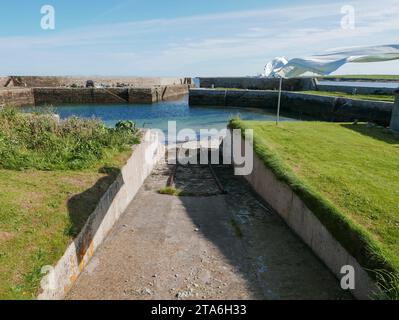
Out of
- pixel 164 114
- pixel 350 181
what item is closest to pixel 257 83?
pixel 164 114

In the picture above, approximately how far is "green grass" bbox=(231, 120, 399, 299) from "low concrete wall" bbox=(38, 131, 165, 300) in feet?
13.1

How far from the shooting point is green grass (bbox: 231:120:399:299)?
510 centimetres

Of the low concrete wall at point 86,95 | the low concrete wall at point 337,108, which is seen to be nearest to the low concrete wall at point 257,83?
the low concrete wall at point 337,108

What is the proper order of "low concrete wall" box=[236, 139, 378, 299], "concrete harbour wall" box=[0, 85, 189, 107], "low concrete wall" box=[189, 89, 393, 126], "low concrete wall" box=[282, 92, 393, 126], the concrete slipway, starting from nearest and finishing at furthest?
1. "low concrete wall" box=[236, 139, 378, 299]
2. the concrete slipway
3. "low concrete wall" box=[282, 92, 393, 126]
4. "low concrete wall" box=[189, 89, 393, 126]
5. "concrete harbour wall" box=[0, 85, 189, 107]

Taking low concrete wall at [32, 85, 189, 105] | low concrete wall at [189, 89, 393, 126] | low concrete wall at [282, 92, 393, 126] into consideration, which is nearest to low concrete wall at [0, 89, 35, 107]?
low concrete wall at [32, 85, 189, 105]

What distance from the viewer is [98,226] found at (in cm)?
684

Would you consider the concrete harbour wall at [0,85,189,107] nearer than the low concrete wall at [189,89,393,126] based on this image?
No

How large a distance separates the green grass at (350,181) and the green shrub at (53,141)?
487 cm

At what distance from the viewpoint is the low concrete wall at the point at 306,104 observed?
2737 cm

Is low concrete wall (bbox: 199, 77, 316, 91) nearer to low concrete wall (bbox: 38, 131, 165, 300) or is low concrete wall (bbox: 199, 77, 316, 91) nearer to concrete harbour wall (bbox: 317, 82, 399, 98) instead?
concrete harbour wall (bbox: 317, 82, 399, 98)

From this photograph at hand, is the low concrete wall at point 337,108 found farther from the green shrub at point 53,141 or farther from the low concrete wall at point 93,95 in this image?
the green shrub at point 53,141

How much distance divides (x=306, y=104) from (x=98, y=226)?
34517 millimetres
